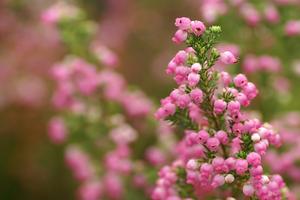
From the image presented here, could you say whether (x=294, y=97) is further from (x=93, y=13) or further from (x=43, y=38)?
(x=93, y=13)

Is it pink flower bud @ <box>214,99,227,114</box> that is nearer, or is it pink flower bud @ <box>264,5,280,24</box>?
pink flower bud @ <box>214,99,227,114</box>

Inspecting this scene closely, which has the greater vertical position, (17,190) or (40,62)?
(40,62)

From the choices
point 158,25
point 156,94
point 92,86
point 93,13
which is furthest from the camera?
point 93,13

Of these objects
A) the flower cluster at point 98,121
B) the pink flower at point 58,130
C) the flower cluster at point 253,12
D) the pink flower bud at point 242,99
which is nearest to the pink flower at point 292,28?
the flower cluster at point 253,12

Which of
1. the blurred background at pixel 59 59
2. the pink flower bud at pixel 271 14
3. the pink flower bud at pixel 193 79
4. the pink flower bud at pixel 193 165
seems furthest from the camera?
the blurred background at pixel 59 59

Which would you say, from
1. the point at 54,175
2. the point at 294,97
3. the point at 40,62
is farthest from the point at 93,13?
the point at 294,97

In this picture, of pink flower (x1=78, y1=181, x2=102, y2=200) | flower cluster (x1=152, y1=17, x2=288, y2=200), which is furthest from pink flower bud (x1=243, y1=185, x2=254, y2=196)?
pink flower (x1=78, y1=181, x2=102, y2=200)

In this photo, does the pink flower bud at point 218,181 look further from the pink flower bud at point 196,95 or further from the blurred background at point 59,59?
the blurred background at point 59,59

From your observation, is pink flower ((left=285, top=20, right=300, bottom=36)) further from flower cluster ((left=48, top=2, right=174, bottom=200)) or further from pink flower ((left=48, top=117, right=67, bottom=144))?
pink flower ((left=48, top=117, right=67, bottom=144))

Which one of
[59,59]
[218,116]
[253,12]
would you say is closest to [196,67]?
[218,116]
